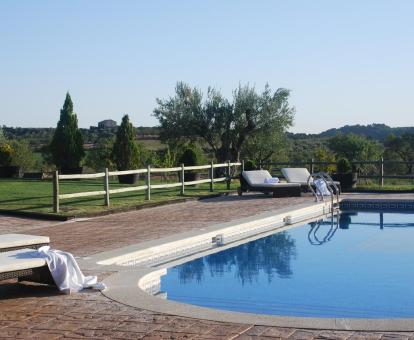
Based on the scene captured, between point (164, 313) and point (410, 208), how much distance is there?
44.3 feet

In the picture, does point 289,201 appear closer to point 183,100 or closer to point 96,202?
point 96,202

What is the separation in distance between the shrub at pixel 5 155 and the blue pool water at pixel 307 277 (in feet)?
60.6

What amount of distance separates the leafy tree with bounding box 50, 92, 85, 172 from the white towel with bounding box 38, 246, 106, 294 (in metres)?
19.9

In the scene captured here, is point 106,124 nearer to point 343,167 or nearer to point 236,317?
point 343,167

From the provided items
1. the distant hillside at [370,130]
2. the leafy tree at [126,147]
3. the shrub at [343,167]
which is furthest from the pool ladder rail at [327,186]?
the distant hillside at [370,130]

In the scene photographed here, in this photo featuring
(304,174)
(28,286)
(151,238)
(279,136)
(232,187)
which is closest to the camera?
(28,286)

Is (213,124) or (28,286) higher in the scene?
(213,124)

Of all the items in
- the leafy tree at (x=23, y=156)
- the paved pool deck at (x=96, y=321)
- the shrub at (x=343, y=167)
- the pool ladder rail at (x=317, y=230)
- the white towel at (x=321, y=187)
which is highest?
the leafy tree at (x=23, y=156)

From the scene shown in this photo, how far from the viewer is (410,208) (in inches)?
696

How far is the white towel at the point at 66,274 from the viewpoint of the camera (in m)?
6.52

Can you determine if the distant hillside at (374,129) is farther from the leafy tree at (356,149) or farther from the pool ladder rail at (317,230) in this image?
the pool ladder rail at (317,230)

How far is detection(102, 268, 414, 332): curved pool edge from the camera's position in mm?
5008

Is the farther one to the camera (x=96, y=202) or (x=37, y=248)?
(x=96, y=202)

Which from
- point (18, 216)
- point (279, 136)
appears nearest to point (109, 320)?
point (18, 216)
